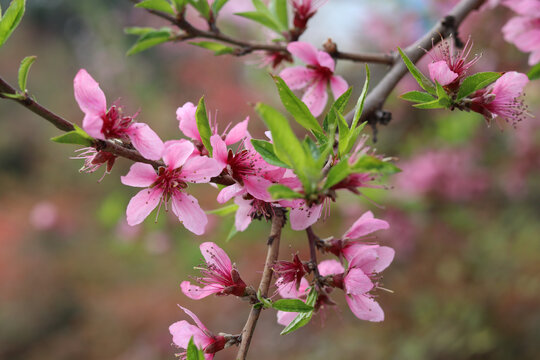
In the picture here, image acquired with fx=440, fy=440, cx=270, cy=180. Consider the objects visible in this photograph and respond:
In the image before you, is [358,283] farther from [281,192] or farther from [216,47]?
[216,47]

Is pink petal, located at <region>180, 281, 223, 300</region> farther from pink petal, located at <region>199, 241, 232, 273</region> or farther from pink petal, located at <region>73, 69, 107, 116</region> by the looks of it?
pink petal, located at <region>73, 69, 107, 116</region>

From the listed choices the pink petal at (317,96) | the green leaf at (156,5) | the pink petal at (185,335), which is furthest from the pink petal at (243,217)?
the green leaf at (156,5)

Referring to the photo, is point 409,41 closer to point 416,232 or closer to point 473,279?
point 416,232

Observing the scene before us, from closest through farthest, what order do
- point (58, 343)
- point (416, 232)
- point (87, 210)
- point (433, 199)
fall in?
point (433, 199) → point (416, 232) → point (58, 343) → point (87, 210)

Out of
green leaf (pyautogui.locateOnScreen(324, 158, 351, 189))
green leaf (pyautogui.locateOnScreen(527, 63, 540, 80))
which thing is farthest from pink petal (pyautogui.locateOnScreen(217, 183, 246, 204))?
green leaf (pyautogui.locateOnScreen(527, 63, 540, 80))

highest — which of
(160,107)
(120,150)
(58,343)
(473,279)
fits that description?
(120,150)

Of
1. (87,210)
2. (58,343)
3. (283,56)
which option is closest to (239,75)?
(87,210)

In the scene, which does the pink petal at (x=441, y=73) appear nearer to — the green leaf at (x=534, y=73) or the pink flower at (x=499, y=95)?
the pink flower at (x=499, y=95)

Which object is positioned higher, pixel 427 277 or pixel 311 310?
pixel 311 310
